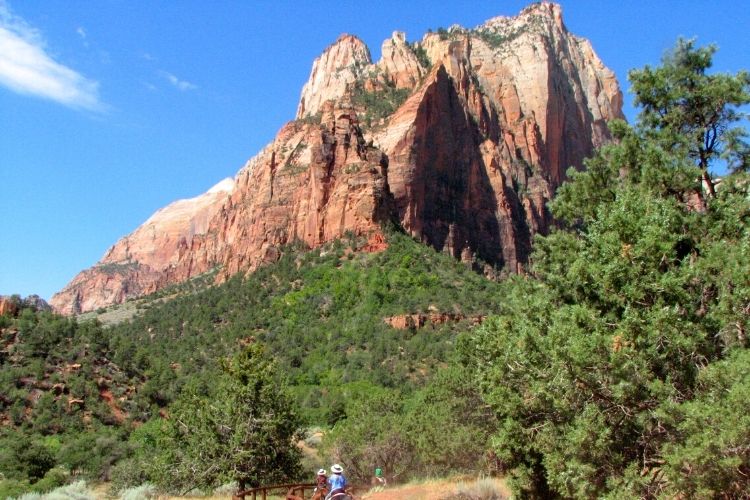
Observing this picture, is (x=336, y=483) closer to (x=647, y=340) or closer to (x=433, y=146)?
(x=647, y=340)

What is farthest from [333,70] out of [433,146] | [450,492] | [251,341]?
[450,492]

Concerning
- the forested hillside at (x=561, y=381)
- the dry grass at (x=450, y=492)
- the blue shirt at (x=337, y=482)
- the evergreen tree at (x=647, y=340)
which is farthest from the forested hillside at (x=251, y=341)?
the blue shirt at (x=337, y=482)

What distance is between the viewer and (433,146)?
343 feet

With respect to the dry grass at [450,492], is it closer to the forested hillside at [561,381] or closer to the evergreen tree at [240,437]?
the forested hillside at [561,381]

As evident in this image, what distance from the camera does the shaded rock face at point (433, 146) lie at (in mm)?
84938

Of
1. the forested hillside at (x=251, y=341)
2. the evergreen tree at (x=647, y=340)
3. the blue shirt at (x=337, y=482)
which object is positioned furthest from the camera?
the forested hillside at (x=251, y=341)

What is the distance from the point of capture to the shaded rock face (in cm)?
8494

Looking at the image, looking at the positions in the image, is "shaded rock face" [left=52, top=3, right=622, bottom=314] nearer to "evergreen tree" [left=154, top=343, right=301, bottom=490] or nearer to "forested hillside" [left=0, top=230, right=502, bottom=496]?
"forested hillside" [left=0, top=230, right=502, bottom=496]

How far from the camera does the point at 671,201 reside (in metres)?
13.1

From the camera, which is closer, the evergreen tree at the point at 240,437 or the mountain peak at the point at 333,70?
the evergreen tree at the point at 240,437

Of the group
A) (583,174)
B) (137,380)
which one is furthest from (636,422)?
(137,380)

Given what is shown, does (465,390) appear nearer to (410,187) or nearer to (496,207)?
(410,187)

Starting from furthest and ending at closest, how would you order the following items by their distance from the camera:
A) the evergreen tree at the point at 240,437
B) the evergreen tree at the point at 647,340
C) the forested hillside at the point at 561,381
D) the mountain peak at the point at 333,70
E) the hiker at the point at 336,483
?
1. the mountain peak at the point at 333,70
2. the evergreen tree at the point at 240,437
3. the hiker at the point at 336,483
4. the forested hillside at the point at 561,381
5. the evergreen tree at the point at 647,340

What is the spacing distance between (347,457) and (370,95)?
92355mm
